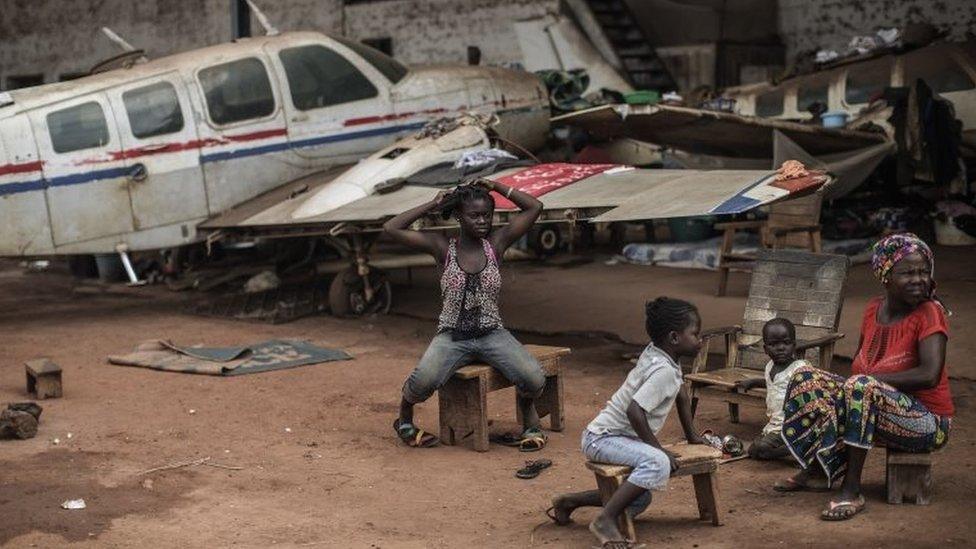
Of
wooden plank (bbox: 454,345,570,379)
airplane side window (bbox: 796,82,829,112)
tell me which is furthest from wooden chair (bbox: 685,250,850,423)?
airplane side window (bbox: 796,82,829,112)

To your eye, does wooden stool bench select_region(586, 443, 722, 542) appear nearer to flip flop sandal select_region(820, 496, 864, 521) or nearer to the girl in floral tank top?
flip flop sandal select_region(820, 496, 864, 521)

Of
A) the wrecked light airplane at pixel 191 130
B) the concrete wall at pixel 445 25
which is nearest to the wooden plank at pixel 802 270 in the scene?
the wrecked light airplane at pixel 191 130

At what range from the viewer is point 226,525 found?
6344 mm

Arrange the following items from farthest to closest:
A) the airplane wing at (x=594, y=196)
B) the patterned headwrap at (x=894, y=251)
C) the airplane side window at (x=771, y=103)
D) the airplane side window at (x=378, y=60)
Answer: the airplane side window at (x=771, y=103) → the airplane side window at (x=378, y=60) → the airplane wing at (x=594, y=196) → the patterned headwrap at (x=894, y=251)

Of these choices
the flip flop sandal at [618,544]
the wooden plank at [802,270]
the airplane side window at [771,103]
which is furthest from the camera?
the airplane side window at [771,103]

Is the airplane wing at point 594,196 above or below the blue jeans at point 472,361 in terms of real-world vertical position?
above

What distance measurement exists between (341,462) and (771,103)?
1123 cm

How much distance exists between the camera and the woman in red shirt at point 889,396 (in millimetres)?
6199

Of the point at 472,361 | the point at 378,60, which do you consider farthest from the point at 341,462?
the point at 378,60

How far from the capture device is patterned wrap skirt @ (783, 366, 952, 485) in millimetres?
6199

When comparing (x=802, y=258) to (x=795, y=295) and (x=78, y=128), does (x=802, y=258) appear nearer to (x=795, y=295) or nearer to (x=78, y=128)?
(x=795, y=295)

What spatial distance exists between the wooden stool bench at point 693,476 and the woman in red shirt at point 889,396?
543 millimetres

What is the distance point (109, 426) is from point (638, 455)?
4252 millimetres

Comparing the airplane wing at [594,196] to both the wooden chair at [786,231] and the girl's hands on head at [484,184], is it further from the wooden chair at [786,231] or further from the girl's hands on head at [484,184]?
the wooden chair at [786,231]
